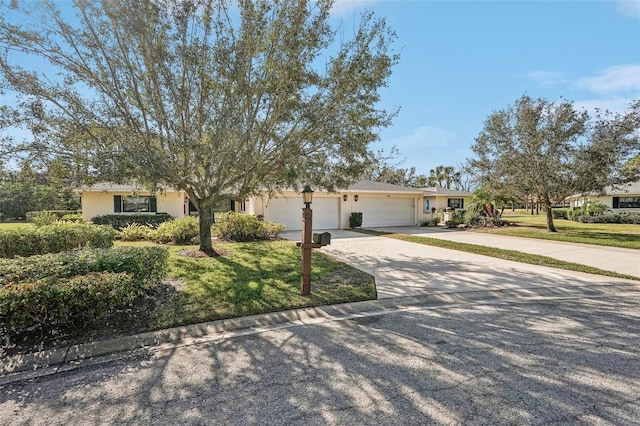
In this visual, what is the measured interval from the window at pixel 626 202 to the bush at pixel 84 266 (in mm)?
33520

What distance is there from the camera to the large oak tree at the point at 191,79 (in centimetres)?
616

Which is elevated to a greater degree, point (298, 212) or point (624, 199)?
point (624, 199)

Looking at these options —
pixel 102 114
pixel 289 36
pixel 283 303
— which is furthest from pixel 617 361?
pixel 102 114

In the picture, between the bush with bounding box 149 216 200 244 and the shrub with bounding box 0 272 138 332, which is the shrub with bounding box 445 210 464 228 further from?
the shrub with bounding box 0 272 138 332

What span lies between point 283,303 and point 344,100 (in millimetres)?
5013

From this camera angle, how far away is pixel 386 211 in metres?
20.6

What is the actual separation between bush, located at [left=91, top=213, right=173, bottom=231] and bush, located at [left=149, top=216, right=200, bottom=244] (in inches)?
195

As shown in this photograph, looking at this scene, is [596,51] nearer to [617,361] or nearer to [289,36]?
[289,36]

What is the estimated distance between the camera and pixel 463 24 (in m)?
8.16

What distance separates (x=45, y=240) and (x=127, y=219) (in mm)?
9625

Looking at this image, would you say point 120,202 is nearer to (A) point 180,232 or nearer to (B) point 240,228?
(A) point 180,232

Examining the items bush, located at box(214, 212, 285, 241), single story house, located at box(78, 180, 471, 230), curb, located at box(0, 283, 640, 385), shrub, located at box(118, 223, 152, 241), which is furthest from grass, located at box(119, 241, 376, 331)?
single story house, located at box(78, 180, 471, 230)

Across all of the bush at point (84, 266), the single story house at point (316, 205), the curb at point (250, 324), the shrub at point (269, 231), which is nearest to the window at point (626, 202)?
the single story house at point (316, 205)

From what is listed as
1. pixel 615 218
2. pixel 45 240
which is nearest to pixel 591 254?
pixel 45 240
